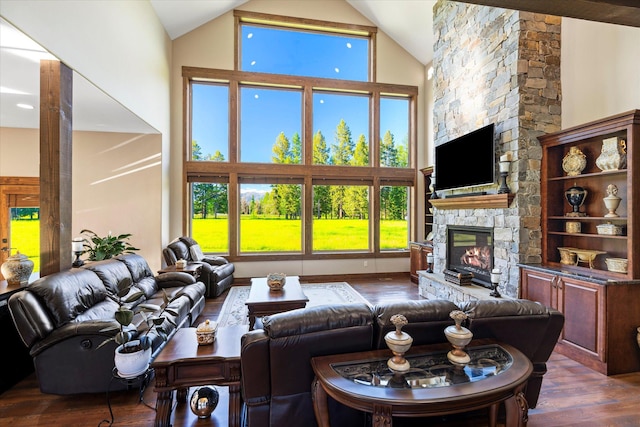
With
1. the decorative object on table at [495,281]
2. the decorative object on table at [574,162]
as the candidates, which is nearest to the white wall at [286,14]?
the decorative object on table at [495,281]

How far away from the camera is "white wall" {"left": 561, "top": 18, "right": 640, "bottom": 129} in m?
3.15

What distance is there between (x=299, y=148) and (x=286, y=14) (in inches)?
118

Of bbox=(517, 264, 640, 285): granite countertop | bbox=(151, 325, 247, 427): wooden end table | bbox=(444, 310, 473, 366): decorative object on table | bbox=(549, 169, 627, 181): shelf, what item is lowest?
bbox=(151, 325, 247, 427): wooden end table

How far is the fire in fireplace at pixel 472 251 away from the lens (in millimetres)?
4449

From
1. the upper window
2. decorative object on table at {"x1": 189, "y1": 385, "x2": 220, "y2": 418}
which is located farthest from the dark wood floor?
the upper window

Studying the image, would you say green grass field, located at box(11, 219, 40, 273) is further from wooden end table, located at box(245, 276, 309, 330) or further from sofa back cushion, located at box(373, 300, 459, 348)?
sofa back cushion, located at box(373, 300, 459, 348)

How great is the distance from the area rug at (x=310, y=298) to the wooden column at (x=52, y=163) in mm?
2096

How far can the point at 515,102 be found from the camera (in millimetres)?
3885

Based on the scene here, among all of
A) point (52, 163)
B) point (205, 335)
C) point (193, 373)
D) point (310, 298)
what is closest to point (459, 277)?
point (310, 298)

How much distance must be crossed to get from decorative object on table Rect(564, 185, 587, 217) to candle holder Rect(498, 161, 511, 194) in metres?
0.63

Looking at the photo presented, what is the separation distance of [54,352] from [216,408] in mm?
1385

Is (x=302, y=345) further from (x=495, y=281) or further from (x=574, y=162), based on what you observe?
(x=574, y=162)

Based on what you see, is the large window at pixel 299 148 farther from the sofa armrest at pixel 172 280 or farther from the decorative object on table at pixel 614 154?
the decorative object on table at pixel 614 154

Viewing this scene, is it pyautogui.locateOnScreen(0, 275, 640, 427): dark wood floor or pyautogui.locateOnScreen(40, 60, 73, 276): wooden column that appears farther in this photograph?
pyautogui.locateOnScreen(40, 60, 73, 276): wooden column
